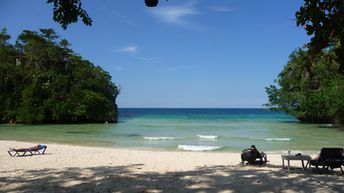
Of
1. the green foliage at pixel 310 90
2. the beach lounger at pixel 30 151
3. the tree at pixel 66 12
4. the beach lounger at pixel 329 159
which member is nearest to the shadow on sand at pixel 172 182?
the beach lounger at pixel 329 159

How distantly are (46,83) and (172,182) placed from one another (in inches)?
1999

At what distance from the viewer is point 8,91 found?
56.6m

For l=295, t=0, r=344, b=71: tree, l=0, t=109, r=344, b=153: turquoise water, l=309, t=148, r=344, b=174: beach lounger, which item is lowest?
l=0, t=109, r=344, b=153: turquoise water

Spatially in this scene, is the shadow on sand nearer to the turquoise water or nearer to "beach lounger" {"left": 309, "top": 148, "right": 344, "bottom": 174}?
"beach lounger" {"left": 309, "top": 148, "right": 344, "bottom": 174}

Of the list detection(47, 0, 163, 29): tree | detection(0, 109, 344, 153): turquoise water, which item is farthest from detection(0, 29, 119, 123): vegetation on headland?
detection(47, 0, 163, 29): tree

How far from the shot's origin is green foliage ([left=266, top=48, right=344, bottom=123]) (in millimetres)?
35281

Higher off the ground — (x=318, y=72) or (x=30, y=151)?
(x=318, y=72)

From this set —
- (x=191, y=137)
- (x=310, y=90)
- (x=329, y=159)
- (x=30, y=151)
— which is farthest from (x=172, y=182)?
(x=310, y=90)

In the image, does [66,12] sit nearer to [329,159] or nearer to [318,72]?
[329,159]

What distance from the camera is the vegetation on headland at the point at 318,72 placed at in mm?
4527

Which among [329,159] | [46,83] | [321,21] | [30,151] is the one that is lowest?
[30,151]

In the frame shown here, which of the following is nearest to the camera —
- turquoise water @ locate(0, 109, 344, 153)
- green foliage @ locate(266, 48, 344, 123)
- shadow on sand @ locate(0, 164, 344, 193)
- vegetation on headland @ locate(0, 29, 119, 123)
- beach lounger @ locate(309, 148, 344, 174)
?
shadow on sand @ locate(0, 164, 344, 193)

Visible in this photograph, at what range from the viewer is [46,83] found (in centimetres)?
5591

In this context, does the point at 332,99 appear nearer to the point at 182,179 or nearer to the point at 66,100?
the point at 182,179
